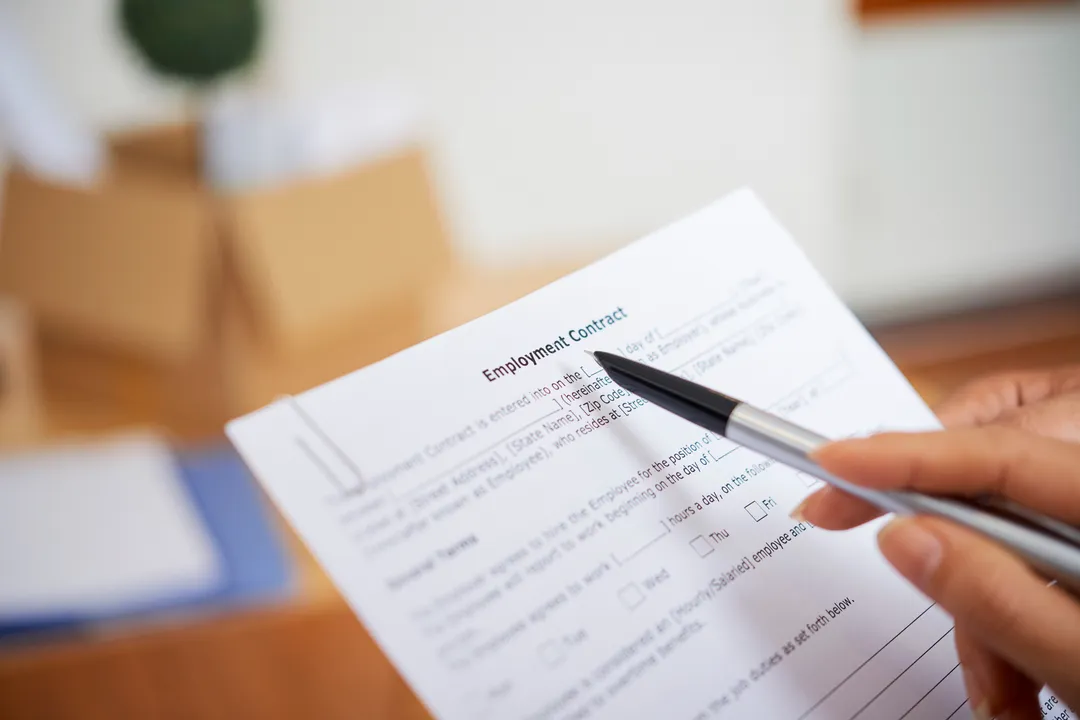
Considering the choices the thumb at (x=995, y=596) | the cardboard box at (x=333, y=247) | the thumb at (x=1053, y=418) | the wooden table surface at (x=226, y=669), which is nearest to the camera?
the thumb at (x=995, y=596)

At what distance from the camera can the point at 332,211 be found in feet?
2.93

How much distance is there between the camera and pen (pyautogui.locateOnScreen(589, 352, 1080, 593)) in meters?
0.31

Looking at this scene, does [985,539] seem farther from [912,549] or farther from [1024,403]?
[1024,403]

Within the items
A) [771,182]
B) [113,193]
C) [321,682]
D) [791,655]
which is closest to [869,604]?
[791,655]

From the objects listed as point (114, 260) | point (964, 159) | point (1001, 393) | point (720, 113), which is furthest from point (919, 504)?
point (964, 159)

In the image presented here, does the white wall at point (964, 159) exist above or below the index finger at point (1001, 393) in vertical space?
above

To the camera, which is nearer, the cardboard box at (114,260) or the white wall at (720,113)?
the cardboard box at (114,260)

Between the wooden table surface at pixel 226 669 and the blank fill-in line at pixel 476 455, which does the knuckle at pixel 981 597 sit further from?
the wooden table surface at pixel 226 669

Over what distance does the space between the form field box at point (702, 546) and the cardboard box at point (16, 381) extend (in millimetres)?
766

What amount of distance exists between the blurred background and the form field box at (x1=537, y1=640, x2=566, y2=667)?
14 cm

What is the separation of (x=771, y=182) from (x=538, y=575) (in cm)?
149

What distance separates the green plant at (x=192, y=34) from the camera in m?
0.89

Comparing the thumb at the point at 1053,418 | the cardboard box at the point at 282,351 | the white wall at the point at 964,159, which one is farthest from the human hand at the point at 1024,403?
the white wall at the point at 964,159

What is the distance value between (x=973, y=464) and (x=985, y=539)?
0.03m
